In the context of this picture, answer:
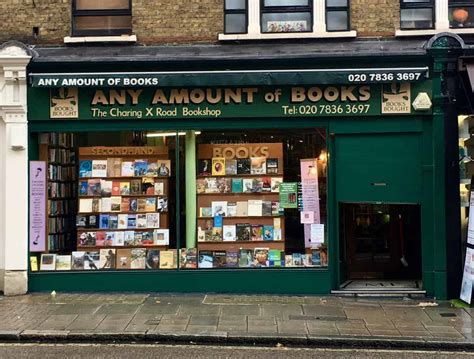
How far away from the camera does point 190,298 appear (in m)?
9.65

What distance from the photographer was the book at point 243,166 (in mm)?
10477

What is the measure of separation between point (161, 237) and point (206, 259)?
3.10ft

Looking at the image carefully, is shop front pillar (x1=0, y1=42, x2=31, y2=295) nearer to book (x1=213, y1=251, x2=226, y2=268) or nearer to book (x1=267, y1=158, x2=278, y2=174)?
book (x1=213, y1=251, x2=226, y2=268)

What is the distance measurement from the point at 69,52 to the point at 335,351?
7026 mm

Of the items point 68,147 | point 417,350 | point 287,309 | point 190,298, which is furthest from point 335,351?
point 68,147

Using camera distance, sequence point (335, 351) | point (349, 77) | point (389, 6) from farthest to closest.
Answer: point (389, 6), point (349, 77), point (335, 351)

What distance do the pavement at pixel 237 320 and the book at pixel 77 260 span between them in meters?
0.60

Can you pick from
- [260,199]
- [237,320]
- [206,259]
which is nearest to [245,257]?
[206,259]

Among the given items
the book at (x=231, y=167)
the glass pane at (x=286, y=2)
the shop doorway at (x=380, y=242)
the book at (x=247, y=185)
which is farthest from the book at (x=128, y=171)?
the shop doorway at (x=380, y=242)

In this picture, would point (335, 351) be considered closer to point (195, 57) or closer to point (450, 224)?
point (450, 224)

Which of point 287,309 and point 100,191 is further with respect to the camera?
point 100,191

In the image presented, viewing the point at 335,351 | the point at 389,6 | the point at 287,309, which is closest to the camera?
the point at 335,351

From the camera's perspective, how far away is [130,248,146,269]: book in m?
10.3

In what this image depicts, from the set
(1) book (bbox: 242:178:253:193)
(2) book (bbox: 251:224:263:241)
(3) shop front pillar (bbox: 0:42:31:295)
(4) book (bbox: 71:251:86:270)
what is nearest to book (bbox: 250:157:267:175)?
(1) book (bbox: 242:178:253:193)
